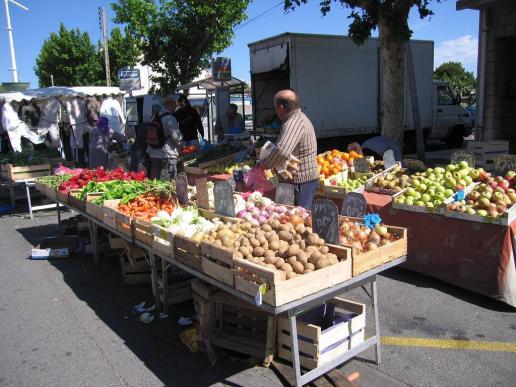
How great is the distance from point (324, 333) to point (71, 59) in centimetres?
3077

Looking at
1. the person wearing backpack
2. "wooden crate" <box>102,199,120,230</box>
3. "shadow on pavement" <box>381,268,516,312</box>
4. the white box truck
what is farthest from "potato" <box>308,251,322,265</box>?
the white box truck

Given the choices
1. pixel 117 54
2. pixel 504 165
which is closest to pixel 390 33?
pixel 504 165

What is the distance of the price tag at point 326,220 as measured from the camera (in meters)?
3.27

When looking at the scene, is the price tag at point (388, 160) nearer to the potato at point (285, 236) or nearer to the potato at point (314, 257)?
the potato at point (285, 236)

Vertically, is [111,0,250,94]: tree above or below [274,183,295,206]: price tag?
above

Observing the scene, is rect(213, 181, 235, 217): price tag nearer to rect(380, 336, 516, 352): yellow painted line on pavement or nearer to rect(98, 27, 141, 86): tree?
rect(380, 336, 516, 352): yellow painted line on pavement

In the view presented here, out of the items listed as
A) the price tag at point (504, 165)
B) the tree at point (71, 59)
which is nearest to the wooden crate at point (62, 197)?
the price tag at point (504, 165)

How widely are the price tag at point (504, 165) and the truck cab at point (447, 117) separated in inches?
383

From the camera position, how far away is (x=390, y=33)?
9.24 m

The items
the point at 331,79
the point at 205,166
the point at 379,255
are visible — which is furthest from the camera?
the point at 331,79

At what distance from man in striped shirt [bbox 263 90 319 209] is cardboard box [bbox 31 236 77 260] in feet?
12.3

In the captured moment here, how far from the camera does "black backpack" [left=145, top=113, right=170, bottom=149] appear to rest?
7.64 metres

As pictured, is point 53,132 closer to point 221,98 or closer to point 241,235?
point 221,98

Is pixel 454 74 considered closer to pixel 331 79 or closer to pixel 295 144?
pixel 331 79
